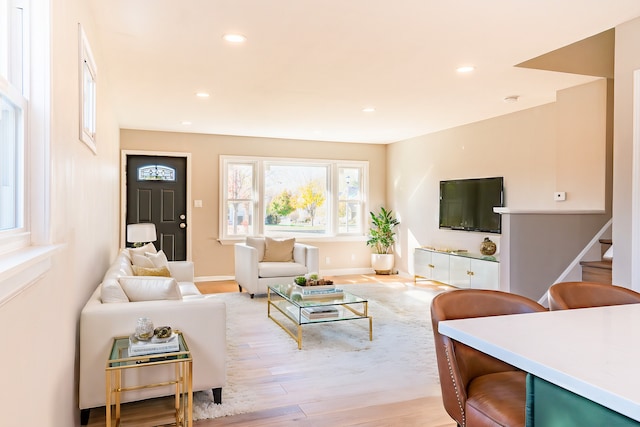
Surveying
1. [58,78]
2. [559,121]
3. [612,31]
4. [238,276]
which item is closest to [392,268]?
[238,276]

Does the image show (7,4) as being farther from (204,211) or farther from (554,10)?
(204,211)

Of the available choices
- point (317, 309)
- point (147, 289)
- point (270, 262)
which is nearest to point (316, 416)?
point (147, 289)

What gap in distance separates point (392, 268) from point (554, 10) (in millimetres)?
5946

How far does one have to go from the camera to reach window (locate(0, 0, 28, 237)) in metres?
1.40

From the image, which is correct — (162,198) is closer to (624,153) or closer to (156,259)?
(156,259)

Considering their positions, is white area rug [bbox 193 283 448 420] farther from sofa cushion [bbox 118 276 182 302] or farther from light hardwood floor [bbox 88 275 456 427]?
sofa cushion [bbox 118 276 182 302]

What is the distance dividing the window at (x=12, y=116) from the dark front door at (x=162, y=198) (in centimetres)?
590

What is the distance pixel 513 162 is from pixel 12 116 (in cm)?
551

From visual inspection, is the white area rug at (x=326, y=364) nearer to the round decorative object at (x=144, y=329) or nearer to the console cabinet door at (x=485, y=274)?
the round decorative object at (x=144, y=329)

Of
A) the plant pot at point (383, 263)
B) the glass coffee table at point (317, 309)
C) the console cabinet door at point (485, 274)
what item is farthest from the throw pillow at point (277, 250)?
the console cabinet door at point (485, 274)

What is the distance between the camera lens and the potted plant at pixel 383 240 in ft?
26.8

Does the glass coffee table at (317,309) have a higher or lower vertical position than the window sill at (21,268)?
lower

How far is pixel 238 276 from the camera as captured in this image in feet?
21.4

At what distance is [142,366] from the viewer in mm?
2316
